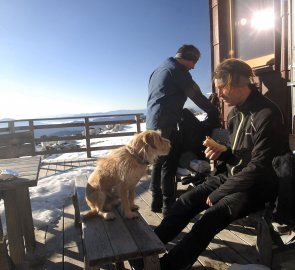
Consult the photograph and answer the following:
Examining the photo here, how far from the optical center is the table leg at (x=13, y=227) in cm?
290

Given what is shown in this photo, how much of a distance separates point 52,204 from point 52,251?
1.56 meters

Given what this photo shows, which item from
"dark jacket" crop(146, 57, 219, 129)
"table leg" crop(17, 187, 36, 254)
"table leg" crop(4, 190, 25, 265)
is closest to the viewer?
"table leg" crop(4, 190, 25, 265)

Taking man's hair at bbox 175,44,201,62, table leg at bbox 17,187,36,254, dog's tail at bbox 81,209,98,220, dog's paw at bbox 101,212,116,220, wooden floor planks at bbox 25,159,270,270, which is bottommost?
wooden floor planks at bbox 25,159,270,270

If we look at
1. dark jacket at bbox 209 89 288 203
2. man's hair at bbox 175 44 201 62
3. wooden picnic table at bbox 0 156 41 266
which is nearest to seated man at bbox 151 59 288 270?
dark jacket at bbox 209 89 288 203

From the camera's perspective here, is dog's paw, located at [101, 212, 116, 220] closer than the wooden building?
Yes

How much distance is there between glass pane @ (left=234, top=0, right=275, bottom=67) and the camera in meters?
4.26

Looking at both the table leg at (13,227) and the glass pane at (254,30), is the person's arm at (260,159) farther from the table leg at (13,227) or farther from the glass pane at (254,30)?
the glass pane at (254,30)

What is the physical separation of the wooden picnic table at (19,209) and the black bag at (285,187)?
1978 millimetres

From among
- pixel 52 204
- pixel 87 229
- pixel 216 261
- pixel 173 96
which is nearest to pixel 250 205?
pixel 216 261

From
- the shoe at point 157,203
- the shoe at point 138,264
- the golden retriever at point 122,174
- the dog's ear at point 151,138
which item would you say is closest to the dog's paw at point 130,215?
the golden retriever at point 122,174

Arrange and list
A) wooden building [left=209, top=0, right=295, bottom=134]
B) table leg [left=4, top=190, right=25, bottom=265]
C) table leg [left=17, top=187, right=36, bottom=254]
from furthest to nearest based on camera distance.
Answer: wooden building [left=209, top=0, right=295, bottom=134]
table leg [left=17, top=187, right=36, bottom=254]
table leg [left=4, top=190, right=25, bottom=265]

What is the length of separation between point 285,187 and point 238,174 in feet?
1.15

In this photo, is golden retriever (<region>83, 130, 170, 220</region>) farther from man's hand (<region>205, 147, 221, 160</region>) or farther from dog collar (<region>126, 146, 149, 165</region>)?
man's hand (<region>205, 147, 221, 160</region>)

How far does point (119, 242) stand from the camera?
83.5 inches
